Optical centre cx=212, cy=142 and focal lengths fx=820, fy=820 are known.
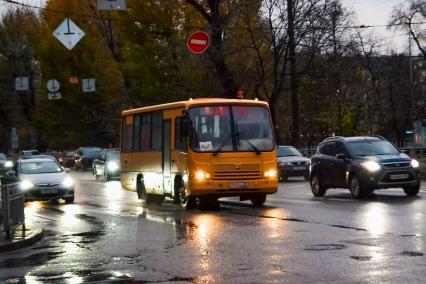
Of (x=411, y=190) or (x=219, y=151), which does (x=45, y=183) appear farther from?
(x=411, y=190)

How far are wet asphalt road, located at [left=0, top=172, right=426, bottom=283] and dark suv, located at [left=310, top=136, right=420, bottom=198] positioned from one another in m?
0.66

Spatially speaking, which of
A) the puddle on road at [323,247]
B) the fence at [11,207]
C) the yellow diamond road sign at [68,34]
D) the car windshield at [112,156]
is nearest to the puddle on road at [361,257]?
the puddle on road at [323,247]

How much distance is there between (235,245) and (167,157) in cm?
919

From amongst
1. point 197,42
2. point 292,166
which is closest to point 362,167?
point 292,166

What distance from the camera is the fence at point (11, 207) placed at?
13883mm

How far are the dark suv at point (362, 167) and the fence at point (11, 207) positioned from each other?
10.0m

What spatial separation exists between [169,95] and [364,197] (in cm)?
3120

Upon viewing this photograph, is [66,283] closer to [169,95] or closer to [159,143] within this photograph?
[159,143]

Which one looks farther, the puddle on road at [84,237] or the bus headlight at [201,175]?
the bus headlight at [201,175]

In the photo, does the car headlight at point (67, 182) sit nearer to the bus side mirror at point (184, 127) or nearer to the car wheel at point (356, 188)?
the bus side mirror at point (184, 127)

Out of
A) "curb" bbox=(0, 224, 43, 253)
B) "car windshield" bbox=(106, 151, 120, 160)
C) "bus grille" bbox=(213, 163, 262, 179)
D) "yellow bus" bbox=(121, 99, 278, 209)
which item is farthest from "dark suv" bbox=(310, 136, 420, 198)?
"car windshield" bbox=(106, 151, 120, 160)

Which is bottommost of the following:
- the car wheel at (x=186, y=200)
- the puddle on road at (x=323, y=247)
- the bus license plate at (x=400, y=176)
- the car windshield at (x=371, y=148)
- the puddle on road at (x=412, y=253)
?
the puddle on road at (x=323, y=247)

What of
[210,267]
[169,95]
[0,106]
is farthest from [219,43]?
[0,106]

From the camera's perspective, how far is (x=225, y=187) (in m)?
19.7
